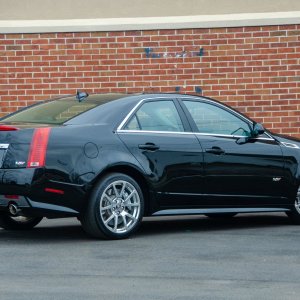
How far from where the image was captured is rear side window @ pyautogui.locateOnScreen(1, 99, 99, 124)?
1062 centimetres

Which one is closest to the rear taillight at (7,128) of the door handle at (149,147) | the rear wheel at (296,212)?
the door handle at (149,147)

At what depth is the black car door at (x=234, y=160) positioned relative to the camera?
1123cm

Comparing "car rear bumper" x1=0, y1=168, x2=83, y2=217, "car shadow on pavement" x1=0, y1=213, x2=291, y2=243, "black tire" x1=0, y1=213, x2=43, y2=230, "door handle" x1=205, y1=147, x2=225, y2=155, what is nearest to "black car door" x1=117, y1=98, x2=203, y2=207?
"door handle" x1=205, y1=147, x2=225, y2=155

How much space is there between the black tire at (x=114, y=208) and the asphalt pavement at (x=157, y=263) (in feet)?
0.46

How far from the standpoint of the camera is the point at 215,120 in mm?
11500

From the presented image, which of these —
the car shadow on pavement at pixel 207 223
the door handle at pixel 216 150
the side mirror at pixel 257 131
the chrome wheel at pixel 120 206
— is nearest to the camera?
the chrome wheel at pixel 120 206

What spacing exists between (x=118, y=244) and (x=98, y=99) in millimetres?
1686

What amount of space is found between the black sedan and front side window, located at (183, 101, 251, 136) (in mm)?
13

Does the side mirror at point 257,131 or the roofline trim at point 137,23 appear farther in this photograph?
the roofline trim at point 137,23

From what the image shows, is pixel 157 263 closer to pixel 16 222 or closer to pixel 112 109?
pixel 112 109

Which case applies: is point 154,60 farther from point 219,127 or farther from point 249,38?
point 219,127

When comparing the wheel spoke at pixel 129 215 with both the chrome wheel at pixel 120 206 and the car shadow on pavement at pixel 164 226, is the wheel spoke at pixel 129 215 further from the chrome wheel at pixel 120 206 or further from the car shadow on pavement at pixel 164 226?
the car shadow on pavement at pixel 164 226

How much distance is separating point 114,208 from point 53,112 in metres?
1.21

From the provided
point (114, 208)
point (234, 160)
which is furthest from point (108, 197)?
point (234, 160)
